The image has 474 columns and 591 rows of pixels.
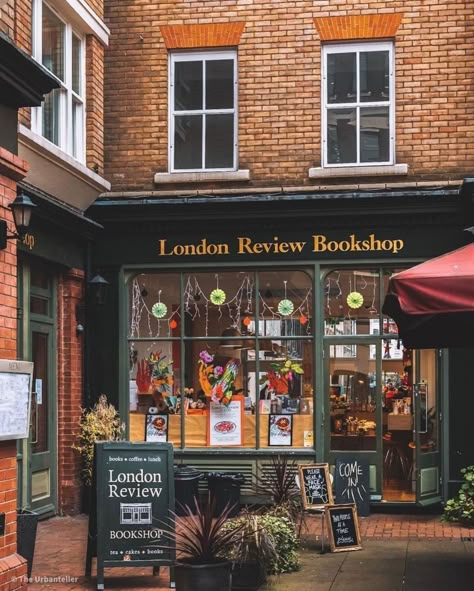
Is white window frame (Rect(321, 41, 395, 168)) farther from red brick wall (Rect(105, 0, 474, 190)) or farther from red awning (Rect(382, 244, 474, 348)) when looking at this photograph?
red awning (Rect(382, 244, 474, 348))

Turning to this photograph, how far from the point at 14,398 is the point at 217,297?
6579mm

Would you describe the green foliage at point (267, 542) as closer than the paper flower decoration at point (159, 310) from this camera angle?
Yes

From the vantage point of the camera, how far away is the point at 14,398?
767 centimetres

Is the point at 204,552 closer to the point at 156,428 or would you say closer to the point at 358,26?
the point at 156,428

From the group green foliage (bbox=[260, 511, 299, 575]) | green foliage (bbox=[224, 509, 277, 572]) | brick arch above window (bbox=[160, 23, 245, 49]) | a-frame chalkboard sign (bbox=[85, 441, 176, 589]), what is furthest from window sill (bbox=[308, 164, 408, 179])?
green foliage (bbox=[224, 509, 277, 572])

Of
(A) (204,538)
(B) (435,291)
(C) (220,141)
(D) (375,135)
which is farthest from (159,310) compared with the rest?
(B) (435,291)

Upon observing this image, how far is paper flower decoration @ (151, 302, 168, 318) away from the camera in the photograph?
14.2 meters

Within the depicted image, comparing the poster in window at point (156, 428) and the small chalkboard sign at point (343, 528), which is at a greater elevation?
the poster in window at point (156, 428)

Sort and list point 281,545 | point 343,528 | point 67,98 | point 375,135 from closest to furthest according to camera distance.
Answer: point 281,545, point 343,528, point 67,98, point 375,135

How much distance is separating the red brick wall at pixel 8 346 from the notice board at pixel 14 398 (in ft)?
0.41

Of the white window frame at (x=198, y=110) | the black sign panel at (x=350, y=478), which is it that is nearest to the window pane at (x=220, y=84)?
the white window frame at (x=198, y=110)

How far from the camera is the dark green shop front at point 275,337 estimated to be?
13609 mm

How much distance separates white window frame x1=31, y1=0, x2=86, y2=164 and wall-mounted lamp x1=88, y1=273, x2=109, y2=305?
157 cm

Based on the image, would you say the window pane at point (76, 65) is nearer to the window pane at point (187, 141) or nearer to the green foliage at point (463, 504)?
the window pane at point (187, 141)
